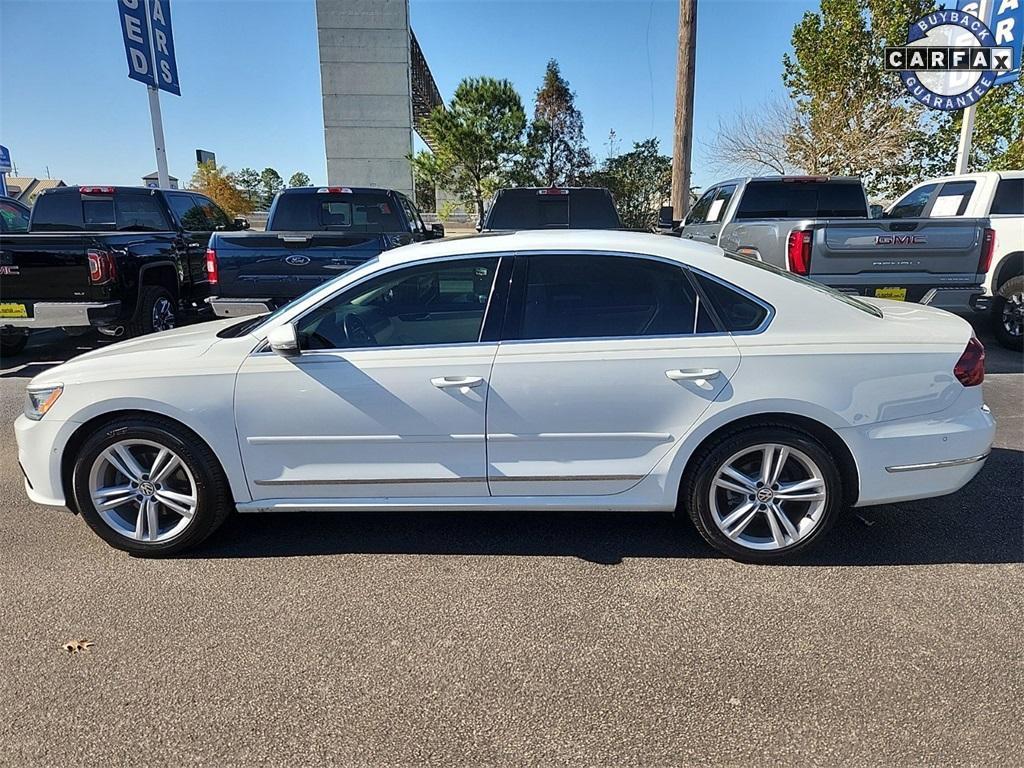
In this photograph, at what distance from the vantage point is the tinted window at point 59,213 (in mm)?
9438

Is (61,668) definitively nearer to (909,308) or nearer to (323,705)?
(323,705)

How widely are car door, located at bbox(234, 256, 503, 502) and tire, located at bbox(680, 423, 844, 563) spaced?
1077 millimetres

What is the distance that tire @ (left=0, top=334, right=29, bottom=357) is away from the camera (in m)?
7.83

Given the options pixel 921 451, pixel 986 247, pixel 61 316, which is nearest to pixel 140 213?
pixel 61 316

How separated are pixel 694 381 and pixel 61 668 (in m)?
2.86

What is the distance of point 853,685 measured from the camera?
2.38 metres

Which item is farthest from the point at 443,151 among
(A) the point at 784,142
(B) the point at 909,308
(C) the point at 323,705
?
(C) the point at 323,705

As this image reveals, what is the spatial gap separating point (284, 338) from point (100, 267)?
471 centimetres


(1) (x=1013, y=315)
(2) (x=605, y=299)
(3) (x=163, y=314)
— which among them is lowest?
(1) (x=1013, y=315)

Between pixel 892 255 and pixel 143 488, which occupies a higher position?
pixel 892 255

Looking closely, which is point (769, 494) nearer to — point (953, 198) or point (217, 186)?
point (953, 198)

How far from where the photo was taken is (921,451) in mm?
3037

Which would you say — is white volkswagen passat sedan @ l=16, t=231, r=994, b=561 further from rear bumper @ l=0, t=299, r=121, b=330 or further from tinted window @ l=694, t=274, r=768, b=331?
rear bumper @ l=0, t=299, r=121, b=330

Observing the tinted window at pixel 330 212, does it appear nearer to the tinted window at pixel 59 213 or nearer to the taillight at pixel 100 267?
the taillight at pixel 100 267
